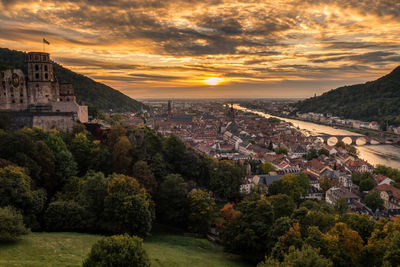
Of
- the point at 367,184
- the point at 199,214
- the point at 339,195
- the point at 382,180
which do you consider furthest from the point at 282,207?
the point at 382,180

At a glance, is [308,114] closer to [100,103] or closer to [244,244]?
[100,103]

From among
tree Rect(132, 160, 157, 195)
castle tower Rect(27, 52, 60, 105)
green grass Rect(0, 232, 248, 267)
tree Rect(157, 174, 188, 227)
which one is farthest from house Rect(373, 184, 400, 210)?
castle tower Rect(27, 52, 60, 105)

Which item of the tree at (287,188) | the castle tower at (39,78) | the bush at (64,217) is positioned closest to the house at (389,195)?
the tree at (287,188)

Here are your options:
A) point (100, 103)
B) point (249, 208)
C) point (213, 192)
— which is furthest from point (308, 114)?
point (249, 208)

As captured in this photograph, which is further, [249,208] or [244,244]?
[249,208]

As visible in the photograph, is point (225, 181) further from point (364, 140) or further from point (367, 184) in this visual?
point (364, 140)

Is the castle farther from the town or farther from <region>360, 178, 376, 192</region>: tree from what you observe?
<region>360, 178, 376, 192</region>: tree
